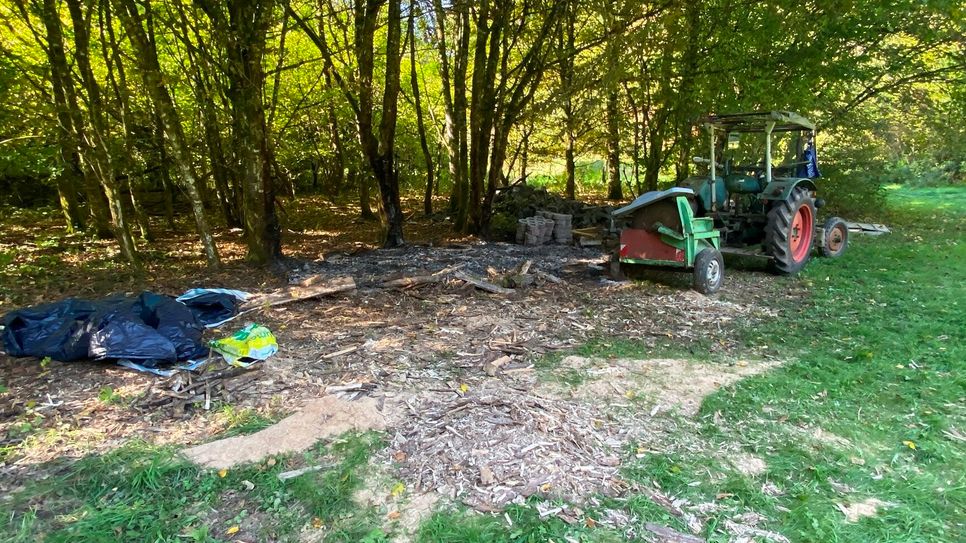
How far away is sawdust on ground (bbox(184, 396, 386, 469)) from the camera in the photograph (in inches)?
114

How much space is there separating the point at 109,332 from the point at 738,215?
742cm

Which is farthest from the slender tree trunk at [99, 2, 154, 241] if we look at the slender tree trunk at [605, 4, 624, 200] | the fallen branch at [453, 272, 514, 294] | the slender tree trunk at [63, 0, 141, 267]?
the slender tree trunk at [605, 4, 624, 200]

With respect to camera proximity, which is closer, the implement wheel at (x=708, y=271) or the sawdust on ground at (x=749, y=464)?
the sawdust on ground at (x=749, y=464)

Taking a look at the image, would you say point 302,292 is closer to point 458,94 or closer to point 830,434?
point 830,434

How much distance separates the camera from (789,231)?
697 cm

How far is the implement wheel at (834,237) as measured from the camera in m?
8.25

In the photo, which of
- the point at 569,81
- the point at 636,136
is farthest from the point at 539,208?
the point at 636,136

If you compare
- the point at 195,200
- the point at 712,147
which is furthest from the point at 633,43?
the point at 195,200

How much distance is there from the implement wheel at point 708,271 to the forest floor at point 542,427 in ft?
1.12

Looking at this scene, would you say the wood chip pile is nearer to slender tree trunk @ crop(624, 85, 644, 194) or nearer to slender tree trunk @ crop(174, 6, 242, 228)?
slender tree trunk @ crop(174, 6, 242, 228)

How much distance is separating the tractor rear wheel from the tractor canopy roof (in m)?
0.96

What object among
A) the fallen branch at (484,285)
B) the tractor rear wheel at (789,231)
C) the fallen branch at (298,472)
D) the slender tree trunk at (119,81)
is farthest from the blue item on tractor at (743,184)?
the slender tree trunk at (119,81)

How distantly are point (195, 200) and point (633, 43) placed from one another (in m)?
6.88

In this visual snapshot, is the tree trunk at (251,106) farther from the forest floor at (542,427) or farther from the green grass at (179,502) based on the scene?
the green grass at (179,502)
